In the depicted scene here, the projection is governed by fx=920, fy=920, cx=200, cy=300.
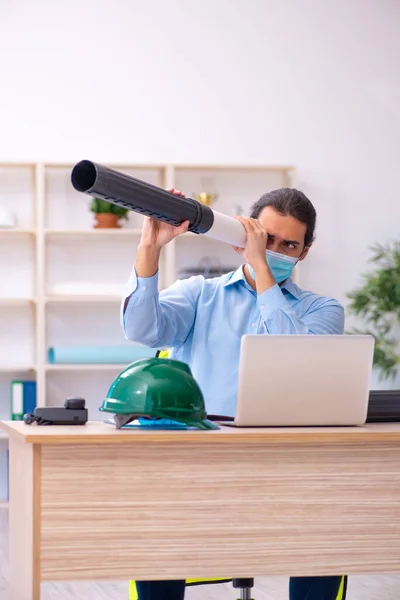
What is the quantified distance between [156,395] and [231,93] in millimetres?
4124

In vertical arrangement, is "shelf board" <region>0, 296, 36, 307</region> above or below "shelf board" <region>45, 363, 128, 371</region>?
above

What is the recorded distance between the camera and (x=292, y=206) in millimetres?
2500

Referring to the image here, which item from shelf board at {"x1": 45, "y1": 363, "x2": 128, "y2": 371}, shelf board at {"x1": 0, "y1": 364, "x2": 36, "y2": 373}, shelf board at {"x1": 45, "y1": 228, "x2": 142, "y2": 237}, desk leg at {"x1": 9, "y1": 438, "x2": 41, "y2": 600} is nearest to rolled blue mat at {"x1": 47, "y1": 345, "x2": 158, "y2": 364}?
shelf board at {"x1": 45, "y1": 363, "x2": 128, "y2": 371}

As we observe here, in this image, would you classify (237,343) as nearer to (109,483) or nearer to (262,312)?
(262,312)

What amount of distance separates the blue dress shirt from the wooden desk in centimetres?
59

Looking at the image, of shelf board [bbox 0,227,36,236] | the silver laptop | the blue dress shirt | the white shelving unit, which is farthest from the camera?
the white shelving unit

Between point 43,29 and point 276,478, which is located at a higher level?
point 43,29

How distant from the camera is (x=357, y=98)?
226 inches

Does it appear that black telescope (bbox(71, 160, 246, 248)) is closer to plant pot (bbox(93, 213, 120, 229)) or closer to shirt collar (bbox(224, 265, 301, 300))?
shirt collar (bbox(224, 265, 301, 300))

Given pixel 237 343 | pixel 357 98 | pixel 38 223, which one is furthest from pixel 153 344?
pixel 357 98

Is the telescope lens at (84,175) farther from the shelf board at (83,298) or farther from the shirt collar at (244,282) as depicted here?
the shelf board at (83,298)

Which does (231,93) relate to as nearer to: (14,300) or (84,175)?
(14,300)

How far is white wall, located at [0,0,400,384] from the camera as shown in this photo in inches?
215

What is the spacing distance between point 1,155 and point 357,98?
2.21 metres
